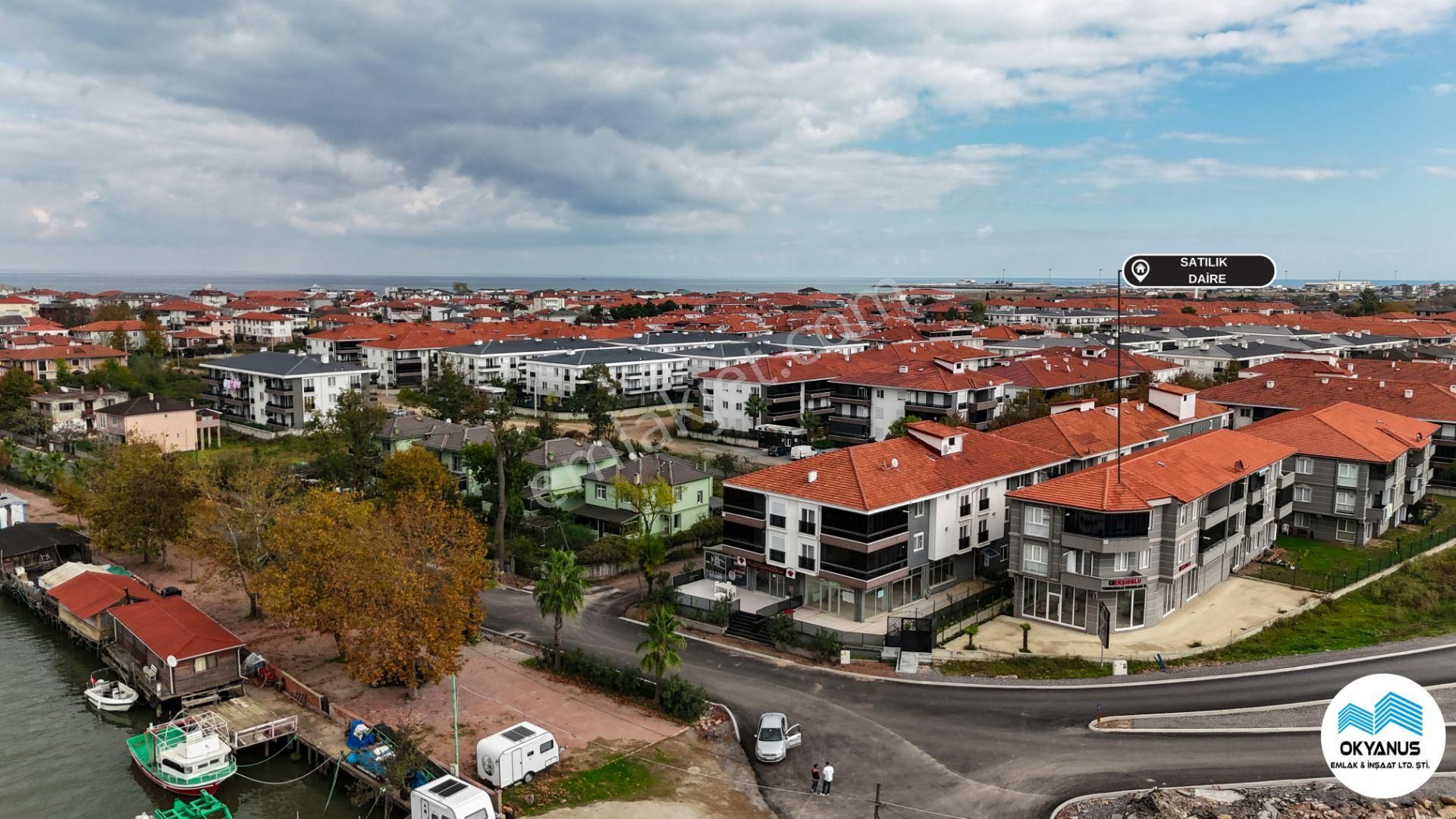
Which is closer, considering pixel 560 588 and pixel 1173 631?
pixel 560 588

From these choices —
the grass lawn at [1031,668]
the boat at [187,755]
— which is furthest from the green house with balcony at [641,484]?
the boat at [187,755]

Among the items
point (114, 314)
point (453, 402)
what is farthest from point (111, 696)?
point (114, 314)

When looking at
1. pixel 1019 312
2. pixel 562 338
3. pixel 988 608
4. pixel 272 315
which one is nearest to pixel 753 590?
pixel 988 608

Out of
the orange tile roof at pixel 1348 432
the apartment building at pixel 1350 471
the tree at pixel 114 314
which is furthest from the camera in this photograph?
the tree at pixel 114 314

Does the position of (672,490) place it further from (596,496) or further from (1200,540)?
(1200,540)

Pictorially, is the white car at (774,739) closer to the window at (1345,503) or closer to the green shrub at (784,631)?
the green shrub at (784,631)

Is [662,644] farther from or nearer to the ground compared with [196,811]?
farther from the ground

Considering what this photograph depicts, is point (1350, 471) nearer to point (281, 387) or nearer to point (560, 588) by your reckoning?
point (560, 588)

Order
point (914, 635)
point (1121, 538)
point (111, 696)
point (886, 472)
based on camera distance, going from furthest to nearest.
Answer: point (886, 472), point (1121, 538), point (914, 635), point (111, 696)
